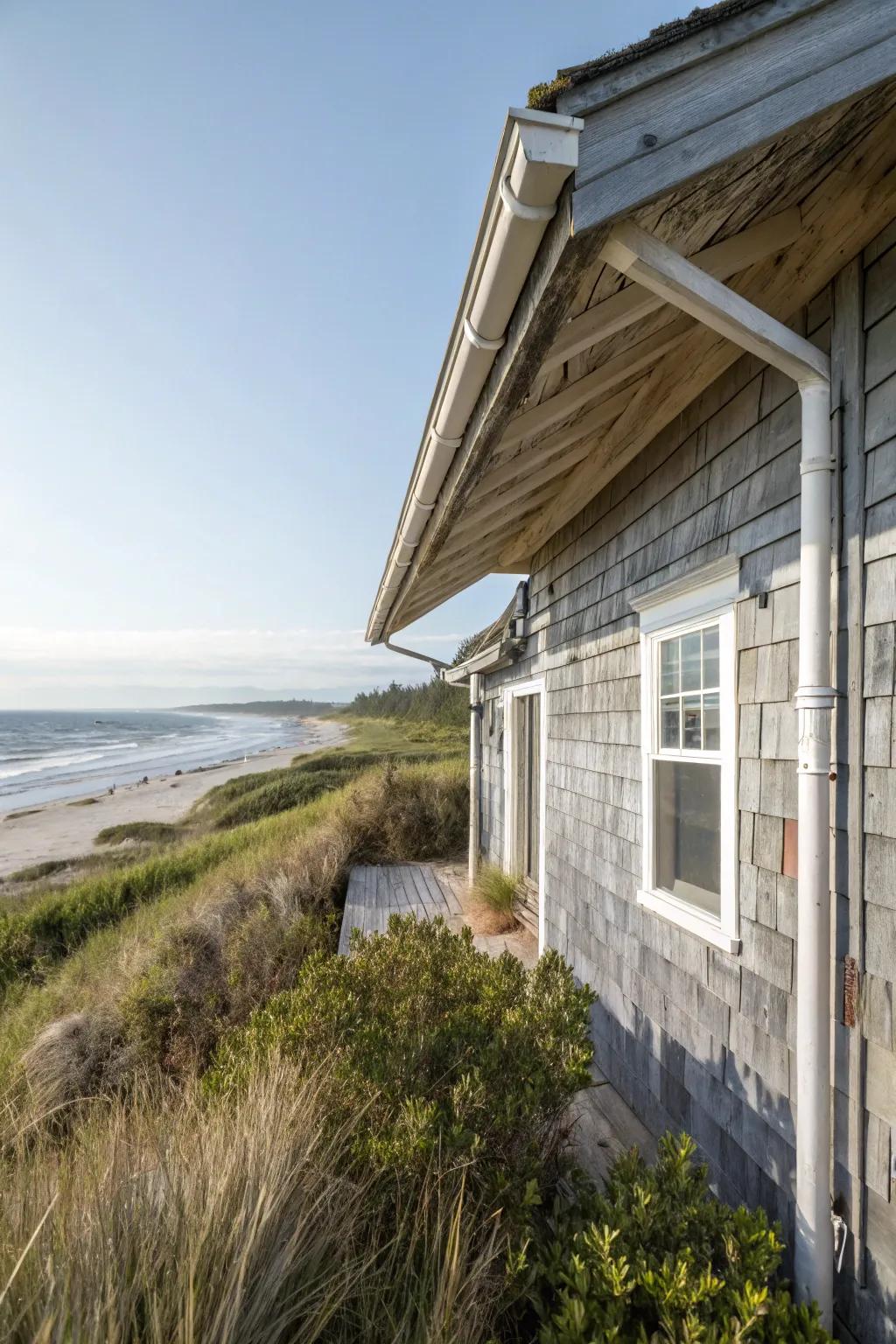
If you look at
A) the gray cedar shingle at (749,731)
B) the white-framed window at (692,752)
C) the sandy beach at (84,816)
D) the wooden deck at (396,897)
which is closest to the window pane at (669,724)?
the white-framed window at (692,752)

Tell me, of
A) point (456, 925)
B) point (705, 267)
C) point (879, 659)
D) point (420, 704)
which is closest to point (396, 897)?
point (456, 925)

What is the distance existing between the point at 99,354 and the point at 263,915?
6.42 meters

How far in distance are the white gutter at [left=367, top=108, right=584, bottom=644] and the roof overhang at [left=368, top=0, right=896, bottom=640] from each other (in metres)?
0.01

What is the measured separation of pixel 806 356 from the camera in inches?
74.1

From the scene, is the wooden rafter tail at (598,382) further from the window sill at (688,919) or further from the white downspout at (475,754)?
the white downspout at (475,754)

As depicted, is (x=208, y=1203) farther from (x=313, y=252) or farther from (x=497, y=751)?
(x=313, y=252)

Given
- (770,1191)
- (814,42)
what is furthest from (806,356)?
(770,1191)

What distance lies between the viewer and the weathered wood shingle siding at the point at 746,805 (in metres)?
1.74

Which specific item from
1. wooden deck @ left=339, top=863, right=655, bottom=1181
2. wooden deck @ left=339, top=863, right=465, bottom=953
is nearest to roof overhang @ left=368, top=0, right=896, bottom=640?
wooden deck @ left=339, top=863, right=655, bottom=1181

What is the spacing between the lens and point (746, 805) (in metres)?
→ 2.40

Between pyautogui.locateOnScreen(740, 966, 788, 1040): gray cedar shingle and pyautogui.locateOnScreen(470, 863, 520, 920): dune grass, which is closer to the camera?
pyautogui.locateOnScreen(740, 966, 788, 1040): gray cedar shingle

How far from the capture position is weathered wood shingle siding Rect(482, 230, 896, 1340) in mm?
1744

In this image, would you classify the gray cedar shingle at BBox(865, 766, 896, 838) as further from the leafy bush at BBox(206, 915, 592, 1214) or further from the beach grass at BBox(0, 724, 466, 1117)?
the beach grass at BBox(0, 724, 466, 1117)

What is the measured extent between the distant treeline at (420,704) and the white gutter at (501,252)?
40.3 feet
